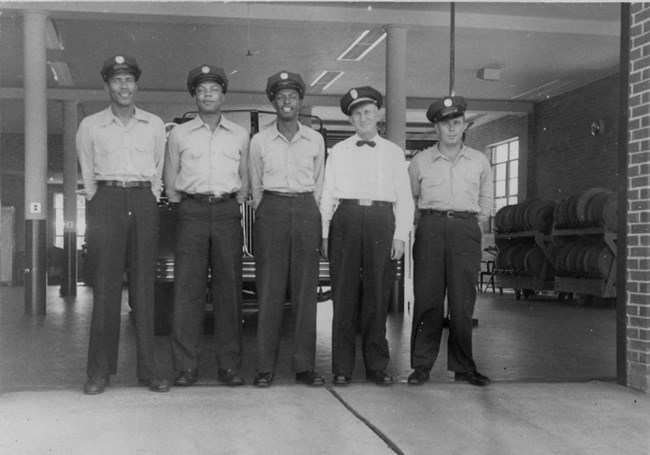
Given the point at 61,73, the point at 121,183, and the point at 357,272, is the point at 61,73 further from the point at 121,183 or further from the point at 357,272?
the point at 357,272

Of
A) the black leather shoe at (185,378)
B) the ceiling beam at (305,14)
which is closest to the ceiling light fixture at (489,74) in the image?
the ceiling beam at (305,14)

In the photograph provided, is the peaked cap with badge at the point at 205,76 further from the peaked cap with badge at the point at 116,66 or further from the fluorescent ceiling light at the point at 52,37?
the fluorescent ceiling light at the point at 52,37

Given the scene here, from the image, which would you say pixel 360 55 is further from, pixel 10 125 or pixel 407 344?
pixel 10 125

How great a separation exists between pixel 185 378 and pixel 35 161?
6.47m

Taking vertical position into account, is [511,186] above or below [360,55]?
below

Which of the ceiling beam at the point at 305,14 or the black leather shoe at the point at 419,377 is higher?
the ceiling beam at the point at 305,14

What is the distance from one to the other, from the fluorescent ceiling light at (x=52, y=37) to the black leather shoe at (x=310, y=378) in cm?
799

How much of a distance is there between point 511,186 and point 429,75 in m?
5.45

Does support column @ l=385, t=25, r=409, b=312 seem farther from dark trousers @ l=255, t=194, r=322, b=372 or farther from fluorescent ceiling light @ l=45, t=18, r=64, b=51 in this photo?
dark trousers @ l=255, t=194, r=322, b=372

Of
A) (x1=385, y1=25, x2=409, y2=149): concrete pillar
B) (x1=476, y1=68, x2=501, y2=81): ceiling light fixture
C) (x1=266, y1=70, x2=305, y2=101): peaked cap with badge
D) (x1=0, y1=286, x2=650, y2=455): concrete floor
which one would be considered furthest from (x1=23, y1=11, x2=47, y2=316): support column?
(x1=476, y1=68, x2=501, y2=81): ceiling light fixture

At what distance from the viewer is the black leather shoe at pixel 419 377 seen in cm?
475

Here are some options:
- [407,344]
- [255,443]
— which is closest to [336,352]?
[255,443]

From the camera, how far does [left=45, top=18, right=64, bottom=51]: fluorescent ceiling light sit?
1102cm

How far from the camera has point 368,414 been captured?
3.91 metres
